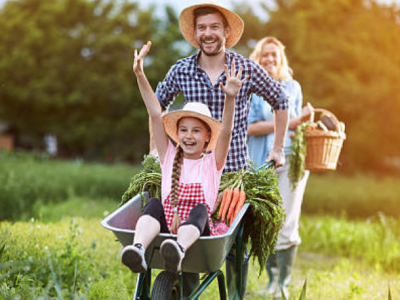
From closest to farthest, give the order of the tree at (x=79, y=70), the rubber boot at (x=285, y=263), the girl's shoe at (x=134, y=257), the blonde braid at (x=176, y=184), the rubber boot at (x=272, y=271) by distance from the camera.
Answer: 1. the girl's shoe at (x=134, y=257)
2. the blonde braid at (x=176, y=184)
3. the rubber boot at (x=285, y=263)
4. the rubber boot at (x=272, y=271)
5. the tree at (x=79, y=70)

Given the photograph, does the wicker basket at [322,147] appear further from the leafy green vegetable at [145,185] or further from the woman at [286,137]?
the leafy green vegetable at [145,185]

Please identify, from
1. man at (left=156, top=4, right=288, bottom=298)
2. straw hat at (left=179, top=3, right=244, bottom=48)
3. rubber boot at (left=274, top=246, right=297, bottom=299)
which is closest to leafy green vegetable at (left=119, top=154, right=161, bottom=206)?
man at (left=156, top=4, right=288, bottom=298)

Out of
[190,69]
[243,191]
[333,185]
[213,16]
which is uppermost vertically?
[213,16]

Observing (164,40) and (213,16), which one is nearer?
(213,16)

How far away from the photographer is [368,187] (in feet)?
61.4

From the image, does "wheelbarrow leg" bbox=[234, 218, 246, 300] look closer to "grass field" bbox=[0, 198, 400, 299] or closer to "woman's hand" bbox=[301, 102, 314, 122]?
"grass field" bbox=[0, 198, 400, 299]

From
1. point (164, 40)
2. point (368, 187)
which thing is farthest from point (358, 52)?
point (164, 40)

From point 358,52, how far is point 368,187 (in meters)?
4.75

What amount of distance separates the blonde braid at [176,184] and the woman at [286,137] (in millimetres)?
1726

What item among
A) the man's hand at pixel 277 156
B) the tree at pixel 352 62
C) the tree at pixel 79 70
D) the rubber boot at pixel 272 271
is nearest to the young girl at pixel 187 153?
the man's hand at pixel 277 156

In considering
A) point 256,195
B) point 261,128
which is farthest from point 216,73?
point 261,128

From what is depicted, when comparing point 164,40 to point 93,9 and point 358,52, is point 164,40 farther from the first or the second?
point 358,52

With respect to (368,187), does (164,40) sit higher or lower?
higher

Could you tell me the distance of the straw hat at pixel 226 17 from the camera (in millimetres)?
3537
